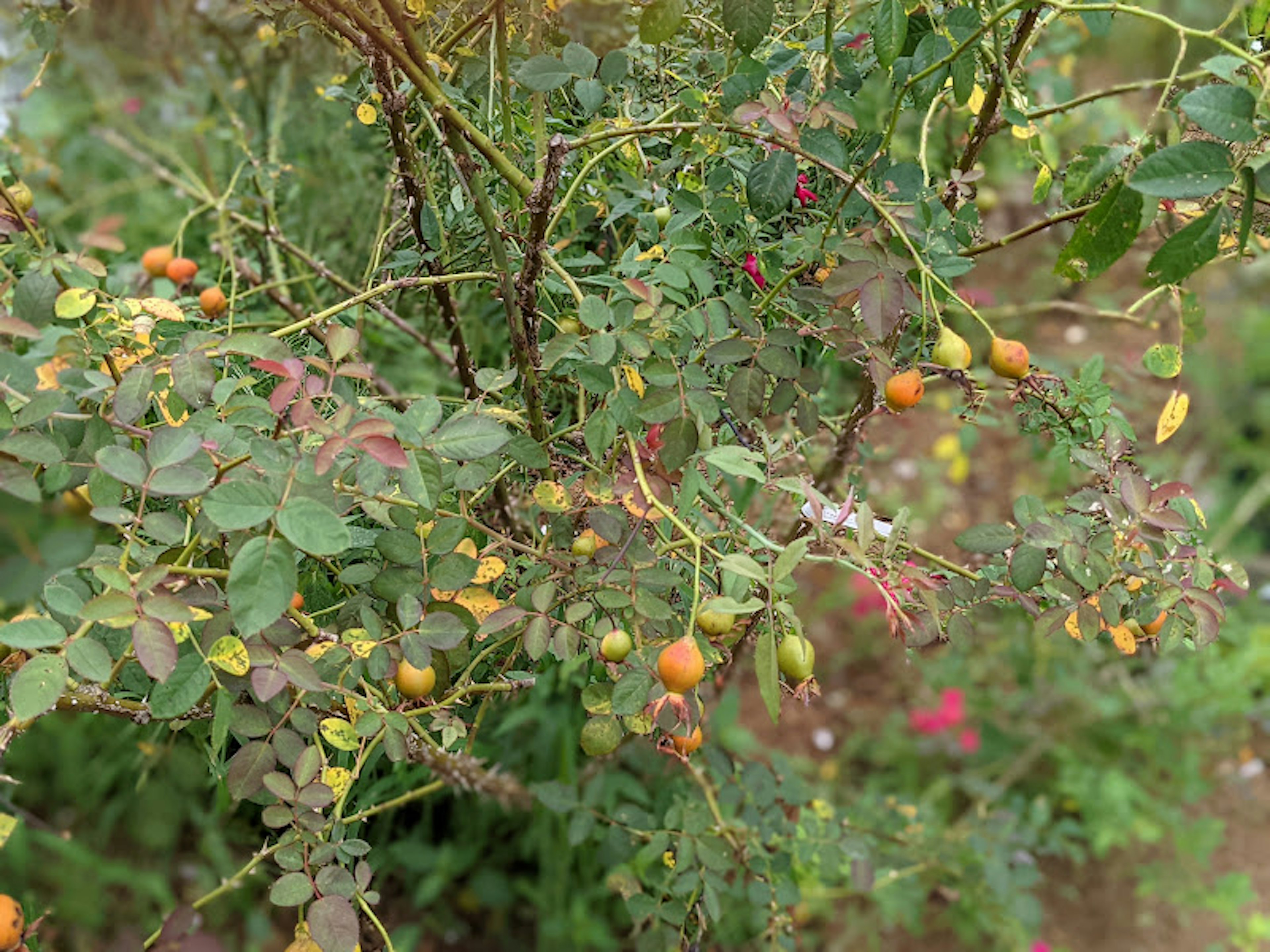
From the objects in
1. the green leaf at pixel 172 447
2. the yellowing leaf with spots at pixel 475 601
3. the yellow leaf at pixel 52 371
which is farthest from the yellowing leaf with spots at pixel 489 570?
the yellow leaf at pixel 52 371

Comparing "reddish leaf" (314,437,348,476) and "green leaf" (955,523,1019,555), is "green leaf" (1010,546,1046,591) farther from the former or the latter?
"reddish leaf" (314,437,348,476)

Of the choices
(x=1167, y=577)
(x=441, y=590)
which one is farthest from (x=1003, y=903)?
(x=441, y=590)

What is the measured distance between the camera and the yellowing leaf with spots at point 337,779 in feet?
2.18

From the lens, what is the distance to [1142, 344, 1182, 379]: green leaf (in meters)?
0.76

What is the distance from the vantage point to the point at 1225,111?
525 millimetres

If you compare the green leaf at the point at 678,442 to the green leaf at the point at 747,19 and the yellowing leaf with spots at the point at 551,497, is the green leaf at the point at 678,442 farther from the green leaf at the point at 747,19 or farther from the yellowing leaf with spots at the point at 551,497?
the green leaf at the point at 747,19

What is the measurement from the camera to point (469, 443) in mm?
596

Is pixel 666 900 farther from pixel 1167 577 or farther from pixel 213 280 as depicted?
pixel 213 280

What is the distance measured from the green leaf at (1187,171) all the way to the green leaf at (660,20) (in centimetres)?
28

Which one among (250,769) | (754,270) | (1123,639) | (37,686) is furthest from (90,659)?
(1123,639)

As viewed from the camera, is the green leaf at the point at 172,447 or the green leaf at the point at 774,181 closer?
the green leaf at the point at 172,447

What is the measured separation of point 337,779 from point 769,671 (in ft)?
1.05

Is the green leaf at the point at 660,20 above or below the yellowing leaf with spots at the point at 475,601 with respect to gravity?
above

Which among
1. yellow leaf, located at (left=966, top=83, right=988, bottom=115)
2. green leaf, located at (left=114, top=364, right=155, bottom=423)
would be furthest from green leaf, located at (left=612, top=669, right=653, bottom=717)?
yellow leaf, located at (left=966, top=83, right=988, bottom=115)
